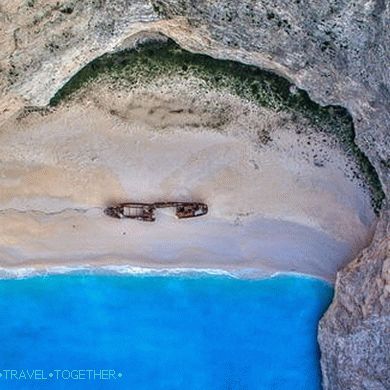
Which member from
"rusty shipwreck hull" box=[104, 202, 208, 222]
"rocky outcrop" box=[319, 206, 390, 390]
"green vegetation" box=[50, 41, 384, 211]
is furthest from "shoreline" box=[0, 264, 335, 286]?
"green vegetation" box=[50, 41, 384, 211]

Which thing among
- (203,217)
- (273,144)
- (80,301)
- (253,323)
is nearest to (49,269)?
(80,301)

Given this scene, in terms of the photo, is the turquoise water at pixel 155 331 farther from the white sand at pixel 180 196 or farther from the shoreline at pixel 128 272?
the white sand at pixel 180 196

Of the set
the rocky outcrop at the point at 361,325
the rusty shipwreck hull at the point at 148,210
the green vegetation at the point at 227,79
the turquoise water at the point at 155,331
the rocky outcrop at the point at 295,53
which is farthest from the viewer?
the turquoise water at the point at 155,331

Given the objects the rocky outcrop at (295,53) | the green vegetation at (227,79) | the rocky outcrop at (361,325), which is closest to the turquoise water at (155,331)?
the rocky outcrop at (361,325)

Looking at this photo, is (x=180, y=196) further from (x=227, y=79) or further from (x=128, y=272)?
(x=227, y=79)

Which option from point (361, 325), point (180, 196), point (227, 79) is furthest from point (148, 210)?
point (361, 325)

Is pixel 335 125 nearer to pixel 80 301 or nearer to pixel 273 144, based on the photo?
pixel 273 144

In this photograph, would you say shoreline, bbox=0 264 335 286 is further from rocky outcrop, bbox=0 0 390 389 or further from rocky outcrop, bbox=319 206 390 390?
rocky outcrop, bbox=0 0 390 389
